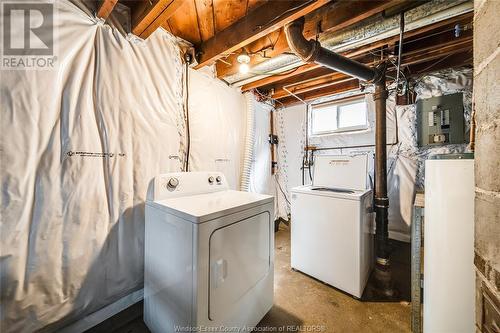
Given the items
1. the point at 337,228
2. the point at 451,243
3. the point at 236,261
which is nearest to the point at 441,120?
the point at 337,228

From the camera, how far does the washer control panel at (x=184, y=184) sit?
1385mm

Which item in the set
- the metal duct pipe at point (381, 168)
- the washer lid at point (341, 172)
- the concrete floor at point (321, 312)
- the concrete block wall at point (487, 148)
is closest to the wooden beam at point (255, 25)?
the concrete block wall at point (487, 148)

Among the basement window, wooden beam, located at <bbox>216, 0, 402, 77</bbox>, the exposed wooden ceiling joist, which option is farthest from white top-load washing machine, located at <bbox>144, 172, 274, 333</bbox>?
the basement window

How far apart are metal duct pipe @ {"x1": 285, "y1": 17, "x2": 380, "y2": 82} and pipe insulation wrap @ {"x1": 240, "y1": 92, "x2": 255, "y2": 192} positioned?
1.27m

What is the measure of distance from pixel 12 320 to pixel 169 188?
105cm

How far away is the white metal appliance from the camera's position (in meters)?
0.92

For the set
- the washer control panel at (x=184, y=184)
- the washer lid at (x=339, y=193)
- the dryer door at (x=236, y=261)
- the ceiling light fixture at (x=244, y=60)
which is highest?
the ceiling light fixture at (x=244, y=60)

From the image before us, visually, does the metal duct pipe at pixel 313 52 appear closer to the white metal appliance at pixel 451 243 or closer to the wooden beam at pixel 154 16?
the wooden beam at pixel 154 16

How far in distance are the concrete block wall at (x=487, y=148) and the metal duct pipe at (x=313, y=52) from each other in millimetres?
939

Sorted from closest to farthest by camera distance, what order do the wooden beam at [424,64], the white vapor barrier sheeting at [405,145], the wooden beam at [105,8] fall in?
the wooden beam at [105,8] → the wooden beam at [424,64] → the white vapor barrier sheeting at [405,145]

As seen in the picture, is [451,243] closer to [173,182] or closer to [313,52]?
[313,52]

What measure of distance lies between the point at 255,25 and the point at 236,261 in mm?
1698

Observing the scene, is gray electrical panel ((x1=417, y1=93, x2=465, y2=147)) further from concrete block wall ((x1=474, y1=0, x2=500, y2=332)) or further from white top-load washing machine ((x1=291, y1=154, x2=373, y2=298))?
concrete block wall ((x1=474, y1=0, x2=500, y2=332))

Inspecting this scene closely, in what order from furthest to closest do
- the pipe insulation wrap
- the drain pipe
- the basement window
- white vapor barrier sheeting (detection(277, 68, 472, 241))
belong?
1. the basement window
2. the pipe insulation wrap
3. white vapor barrier sheeting (detection(277, 68, 472, 241))
4. the drain pipe
